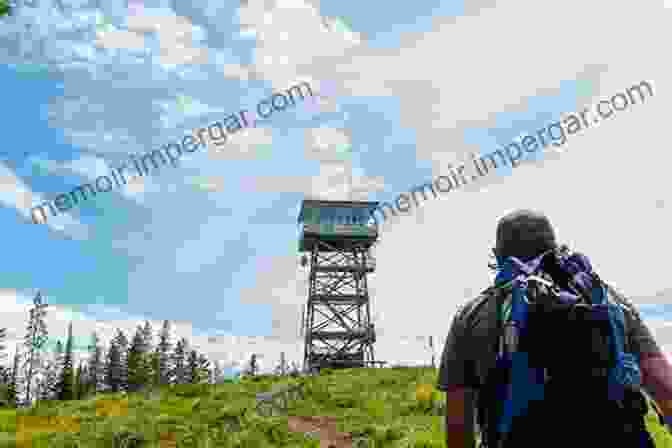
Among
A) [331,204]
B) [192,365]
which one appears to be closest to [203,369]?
[192,365]

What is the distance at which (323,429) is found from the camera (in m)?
13.3

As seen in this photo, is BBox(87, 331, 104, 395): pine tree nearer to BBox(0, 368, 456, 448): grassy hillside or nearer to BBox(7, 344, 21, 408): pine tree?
BBox(7, 344, 21, 408): pine tree

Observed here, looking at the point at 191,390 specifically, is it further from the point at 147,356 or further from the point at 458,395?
the point at 147,356

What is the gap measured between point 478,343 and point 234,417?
41.7 ft

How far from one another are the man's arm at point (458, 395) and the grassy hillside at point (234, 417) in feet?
24.7

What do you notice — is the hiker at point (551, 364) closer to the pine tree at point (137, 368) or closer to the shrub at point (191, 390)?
the shrub at point (191, 390)

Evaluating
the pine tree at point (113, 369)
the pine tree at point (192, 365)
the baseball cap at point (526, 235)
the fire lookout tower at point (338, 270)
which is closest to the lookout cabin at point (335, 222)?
the fire lookout tower at point (338, 270)

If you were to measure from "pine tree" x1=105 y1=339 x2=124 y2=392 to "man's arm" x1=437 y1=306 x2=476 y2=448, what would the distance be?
91886 millimetres

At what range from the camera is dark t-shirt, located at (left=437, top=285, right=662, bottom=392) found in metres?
2.47

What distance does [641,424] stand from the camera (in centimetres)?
232

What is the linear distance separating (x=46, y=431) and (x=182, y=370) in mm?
80027

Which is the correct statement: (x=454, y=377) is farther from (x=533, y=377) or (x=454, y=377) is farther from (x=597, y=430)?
(x=597, y=430)

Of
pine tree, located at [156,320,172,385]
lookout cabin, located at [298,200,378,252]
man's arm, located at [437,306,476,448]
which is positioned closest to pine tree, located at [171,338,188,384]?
pine tree, located at [156,320,172,385]

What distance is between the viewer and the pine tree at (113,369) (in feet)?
290
